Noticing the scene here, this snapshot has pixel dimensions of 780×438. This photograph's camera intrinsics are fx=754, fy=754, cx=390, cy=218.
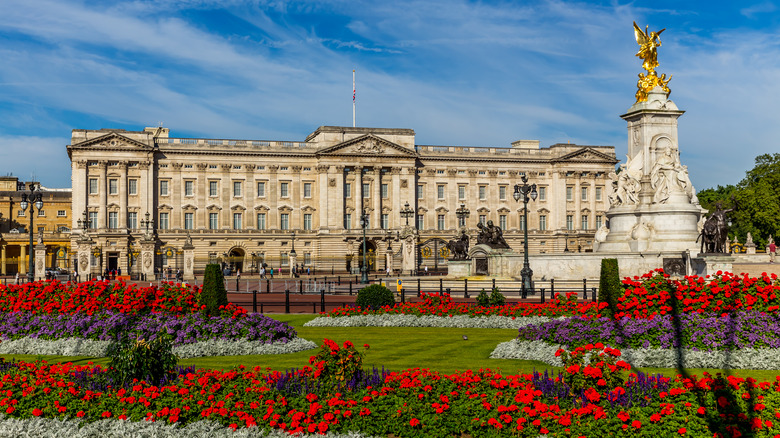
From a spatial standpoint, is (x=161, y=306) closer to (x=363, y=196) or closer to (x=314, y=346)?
(x=314, y=346)

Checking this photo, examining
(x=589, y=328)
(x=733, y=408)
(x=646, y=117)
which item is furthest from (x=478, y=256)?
(x=733, y=408)

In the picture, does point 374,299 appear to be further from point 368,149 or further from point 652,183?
point 368,149

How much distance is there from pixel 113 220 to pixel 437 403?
239 feet

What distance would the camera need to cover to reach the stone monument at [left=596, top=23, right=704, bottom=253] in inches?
1433

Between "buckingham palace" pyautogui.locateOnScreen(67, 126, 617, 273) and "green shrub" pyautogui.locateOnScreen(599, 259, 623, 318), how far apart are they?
56.7 m

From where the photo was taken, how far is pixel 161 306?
1795cm

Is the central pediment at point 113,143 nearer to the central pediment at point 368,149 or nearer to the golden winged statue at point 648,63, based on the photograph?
the central pediment at point 368,149

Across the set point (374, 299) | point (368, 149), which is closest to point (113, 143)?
point (368, 149)

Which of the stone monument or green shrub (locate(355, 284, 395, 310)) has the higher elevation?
the stone monument

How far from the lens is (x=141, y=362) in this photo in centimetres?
1098

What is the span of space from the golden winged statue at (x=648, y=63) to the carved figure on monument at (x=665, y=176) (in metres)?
3.31

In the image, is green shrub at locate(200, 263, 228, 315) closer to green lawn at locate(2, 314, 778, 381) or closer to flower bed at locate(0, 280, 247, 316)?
flower bed at locate(0, 280, 247, 316)

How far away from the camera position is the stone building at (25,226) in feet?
280

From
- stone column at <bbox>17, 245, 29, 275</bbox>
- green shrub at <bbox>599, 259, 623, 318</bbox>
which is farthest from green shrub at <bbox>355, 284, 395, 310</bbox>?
stone column at <bbox>17, 245, 29, 275</bbox>
